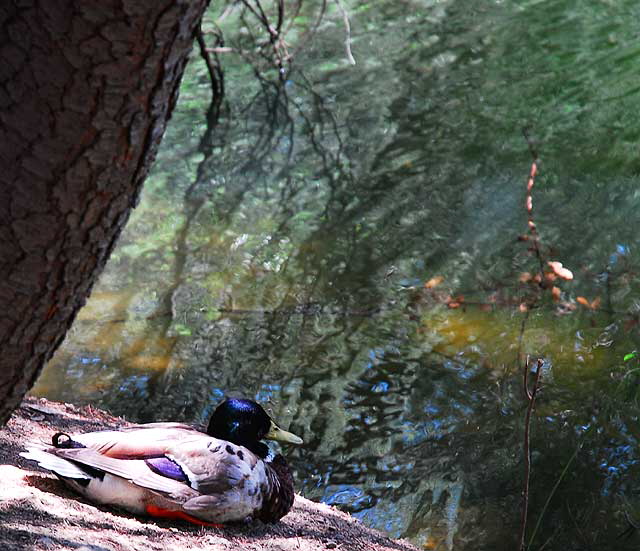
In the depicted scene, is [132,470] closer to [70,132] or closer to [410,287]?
[70,132]

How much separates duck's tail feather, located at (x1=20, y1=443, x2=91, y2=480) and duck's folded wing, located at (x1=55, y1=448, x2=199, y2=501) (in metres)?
0.03

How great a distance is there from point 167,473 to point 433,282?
4.14 metres

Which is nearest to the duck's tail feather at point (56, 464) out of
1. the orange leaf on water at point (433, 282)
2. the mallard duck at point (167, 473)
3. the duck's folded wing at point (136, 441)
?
the mallard duck at point (167, 473)

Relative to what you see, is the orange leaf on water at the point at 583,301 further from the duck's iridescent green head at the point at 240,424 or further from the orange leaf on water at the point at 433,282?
the duck's iridescent green head at the point at 240,424

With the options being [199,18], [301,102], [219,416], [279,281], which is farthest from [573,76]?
[199,18]

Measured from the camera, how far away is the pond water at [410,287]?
541 cm

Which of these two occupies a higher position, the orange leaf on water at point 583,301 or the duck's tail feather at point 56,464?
the orange leaf on water at point 583,301

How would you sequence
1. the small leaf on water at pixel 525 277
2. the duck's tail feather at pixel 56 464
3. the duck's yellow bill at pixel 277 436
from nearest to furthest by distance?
the duck's tail feather at pixel 56 464 → the duck's yellow bill at pixel 277 436 → the small leaf on water at pixel 525 277

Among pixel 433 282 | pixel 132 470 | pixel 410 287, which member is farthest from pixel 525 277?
pixel 132 470

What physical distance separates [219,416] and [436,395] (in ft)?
7.39

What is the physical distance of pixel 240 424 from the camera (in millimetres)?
4277

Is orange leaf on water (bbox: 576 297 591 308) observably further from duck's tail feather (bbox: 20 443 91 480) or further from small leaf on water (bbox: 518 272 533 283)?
duck's tail feather (bbox: 20 443 91 480)

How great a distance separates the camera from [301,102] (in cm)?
1141

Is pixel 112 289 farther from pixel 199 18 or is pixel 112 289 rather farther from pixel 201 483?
pixel 199 18
